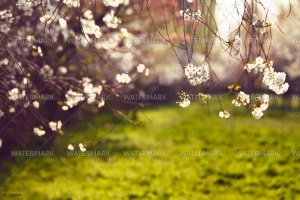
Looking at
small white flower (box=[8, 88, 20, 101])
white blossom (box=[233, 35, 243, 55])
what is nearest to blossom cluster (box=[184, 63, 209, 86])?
white blossom (box=[233, 35, 243, 55])

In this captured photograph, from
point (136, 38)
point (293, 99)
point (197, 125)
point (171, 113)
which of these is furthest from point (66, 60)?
point (293, 99)

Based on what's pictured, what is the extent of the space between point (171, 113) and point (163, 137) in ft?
6.83

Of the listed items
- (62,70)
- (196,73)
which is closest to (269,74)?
(196,73)

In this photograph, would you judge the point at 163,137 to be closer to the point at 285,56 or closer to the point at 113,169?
the point at 113,169

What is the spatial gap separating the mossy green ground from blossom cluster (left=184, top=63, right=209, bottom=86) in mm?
1212

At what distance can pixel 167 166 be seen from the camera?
5590 mm

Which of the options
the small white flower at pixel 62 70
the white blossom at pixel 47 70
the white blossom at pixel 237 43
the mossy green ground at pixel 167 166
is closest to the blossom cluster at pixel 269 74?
the white blossom at pixel 237 43

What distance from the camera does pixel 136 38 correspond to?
629 cm

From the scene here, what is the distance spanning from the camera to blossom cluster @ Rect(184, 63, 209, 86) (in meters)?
3.12

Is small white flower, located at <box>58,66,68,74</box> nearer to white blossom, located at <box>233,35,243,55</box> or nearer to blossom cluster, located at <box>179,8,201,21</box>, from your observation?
blossom cluster, located at <box>179,8,201,21</box>

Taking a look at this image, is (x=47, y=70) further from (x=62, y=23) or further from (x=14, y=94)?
(x=14, y=94)

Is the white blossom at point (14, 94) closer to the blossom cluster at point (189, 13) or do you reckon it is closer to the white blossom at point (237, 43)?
the blossom cluster at point (189, 13)

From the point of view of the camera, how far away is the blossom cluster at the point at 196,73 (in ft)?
10.2

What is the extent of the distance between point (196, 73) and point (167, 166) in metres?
2.61
